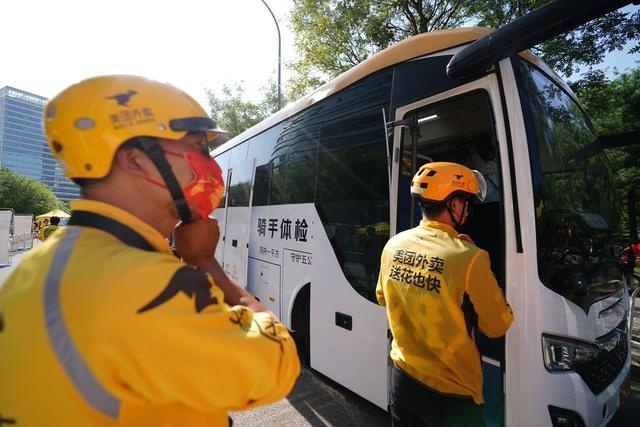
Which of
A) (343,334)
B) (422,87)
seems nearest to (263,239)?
(343,334)

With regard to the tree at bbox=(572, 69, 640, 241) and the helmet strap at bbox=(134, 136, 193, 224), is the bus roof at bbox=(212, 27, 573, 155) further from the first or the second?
the helmet strap at bbox=(134, 136, 193, 224)

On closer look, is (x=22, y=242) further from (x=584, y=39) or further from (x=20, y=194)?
(x=20, y=194)

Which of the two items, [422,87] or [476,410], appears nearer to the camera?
[476,410]

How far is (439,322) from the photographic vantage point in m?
1.95

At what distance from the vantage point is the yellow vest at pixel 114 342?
81cm

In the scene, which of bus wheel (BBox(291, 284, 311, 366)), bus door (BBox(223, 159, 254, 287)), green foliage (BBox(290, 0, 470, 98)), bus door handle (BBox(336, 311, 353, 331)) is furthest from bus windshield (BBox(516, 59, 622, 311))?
green foliage (BBox(290, 0, 470, 98))

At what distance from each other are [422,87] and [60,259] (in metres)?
2.83

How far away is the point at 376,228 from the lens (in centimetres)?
344

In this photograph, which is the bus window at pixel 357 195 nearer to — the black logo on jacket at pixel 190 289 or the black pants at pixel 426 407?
the black pants at pixel 426 407

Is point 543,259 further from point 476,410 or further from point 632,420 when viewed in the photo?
point 632,420

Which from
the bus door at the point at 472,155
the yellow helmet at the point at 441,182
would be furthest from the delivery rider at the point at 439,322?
the bus door at the point at 472,155

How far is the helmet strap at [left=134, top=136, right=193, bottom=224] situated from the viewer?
115 cm

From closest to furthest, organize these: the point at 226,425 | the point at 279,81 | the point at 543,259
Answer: the point at 226,425 → the point at 543,259 → the point at 279,81

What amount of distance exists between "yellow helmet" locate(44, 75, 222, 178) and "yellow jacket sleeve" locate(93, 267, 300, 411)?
48 centimetres
